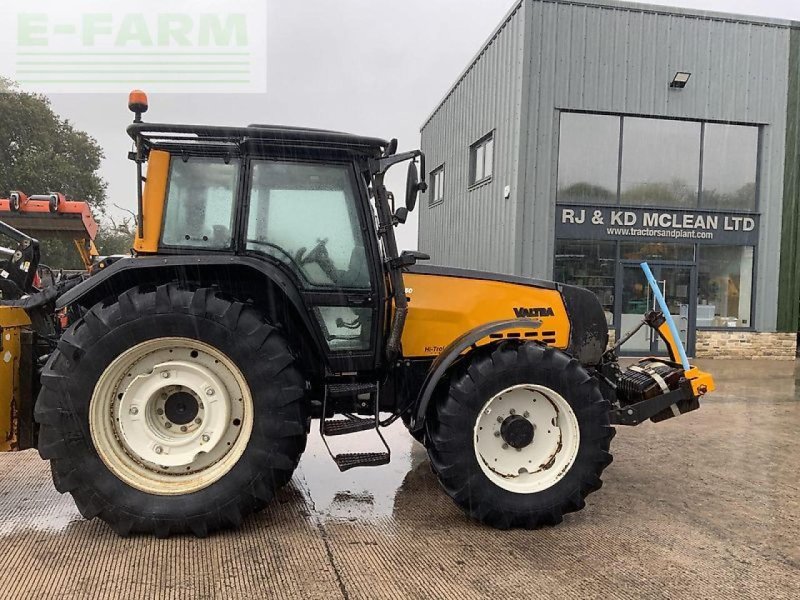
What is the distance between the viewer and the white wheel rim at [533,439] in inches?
153

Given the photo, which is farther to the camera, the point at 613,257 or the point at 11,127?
the point at 11,127

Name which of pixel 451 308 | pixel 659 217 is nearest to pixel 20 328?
pixel 451 308

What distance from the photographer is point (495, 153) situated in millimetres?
13328

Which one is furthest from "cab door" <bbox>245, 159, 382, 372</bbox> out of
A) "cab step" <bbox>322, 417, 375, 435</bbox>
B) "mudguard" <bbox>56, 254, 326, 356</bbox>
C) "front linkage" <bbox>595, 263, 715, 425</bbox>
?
"front linkage" <bbox>595, 263, 715, 425</bbox>

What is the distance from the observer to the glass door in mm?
13000

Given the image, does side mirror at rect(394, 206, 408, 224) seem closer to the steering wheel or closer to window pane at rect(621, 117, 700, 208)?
the steering wheel

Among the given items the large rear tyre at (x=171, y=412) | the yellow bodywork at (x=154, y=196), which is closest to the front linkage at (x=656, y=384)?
the large rear tyre at (x=171, y=412)

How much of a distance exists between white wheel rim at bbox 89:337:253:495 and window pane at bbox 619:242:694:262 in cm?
1099

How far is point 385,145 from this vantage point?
3.92 m

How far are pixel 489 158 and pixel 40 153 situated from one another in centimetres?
2080

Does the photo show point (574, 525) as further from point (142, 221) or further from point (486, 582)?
point (142, 221)

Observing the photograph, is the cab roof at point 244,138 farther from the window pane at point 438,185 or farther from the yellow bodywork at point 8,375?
the window pane at point 438,185

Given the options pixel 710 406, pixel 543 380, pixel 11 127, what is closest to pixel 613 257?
pixel 710 406

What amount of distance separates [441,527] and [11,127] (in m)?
28.4
